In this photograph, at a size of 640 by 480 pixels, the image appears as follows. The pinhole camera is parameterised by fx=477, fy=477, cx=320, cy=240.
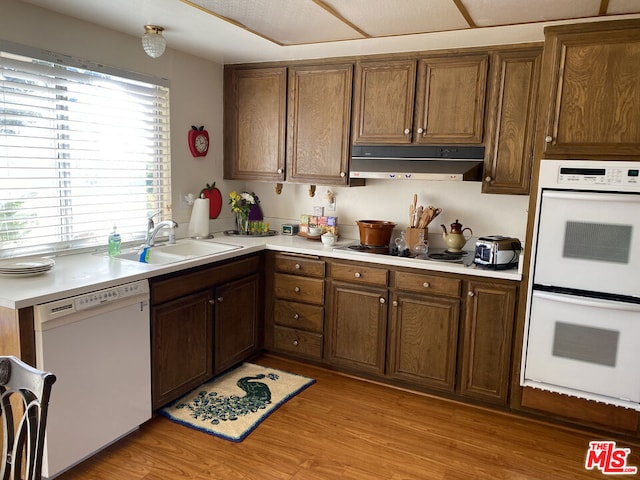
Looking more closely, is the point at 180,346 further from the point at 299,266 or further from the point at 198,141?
the point at 198,141

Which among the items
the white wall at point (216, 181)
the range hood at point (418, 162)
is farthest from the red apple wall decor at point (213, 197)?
the range hood at point (418, 162)

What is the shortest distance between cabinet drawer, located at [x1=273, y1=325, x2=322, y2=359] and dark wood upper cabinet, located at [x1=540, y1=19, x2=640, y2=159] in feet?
6.41

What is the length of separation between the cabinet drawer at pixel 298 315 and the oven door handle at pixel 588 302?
4.77 feet

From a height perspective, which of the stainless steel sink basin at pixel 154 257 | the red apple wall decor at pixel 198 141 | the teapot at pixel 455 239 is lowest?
the stainless steel sink basin at pixel 154 257

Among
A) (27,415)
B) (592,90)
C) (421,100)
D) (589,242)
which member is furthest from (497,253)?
(27,415)

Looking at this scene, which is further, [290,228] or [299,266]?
[290,228]

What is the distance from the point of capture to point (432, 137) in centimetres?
314

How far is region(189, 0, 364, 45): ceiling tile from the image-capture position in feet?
8.11

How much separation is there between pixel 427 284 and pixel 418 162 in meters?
0.81

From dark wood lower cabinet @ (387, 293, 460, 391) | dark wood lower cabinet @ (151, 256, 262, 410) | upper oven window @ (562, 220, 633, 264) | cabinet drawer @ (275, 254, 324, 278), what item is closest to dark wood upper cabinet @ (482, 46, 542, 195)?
upper oven window @ (562, 220, 633, 264)

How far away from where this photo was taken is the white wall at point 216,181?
2836 millimetres

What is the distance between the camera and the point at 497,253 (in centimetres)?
285

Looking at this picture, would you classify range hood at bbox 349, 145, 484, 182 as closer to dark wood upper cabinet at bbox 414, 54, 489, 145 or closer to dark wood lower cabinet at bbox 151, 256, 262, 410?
dark wood upper cabinet at bbox 414, 54, 489, 145

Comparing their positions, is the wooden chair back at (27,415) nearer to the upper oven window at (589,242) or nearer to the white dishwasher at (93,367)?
the white dishwasher at (93,367)
